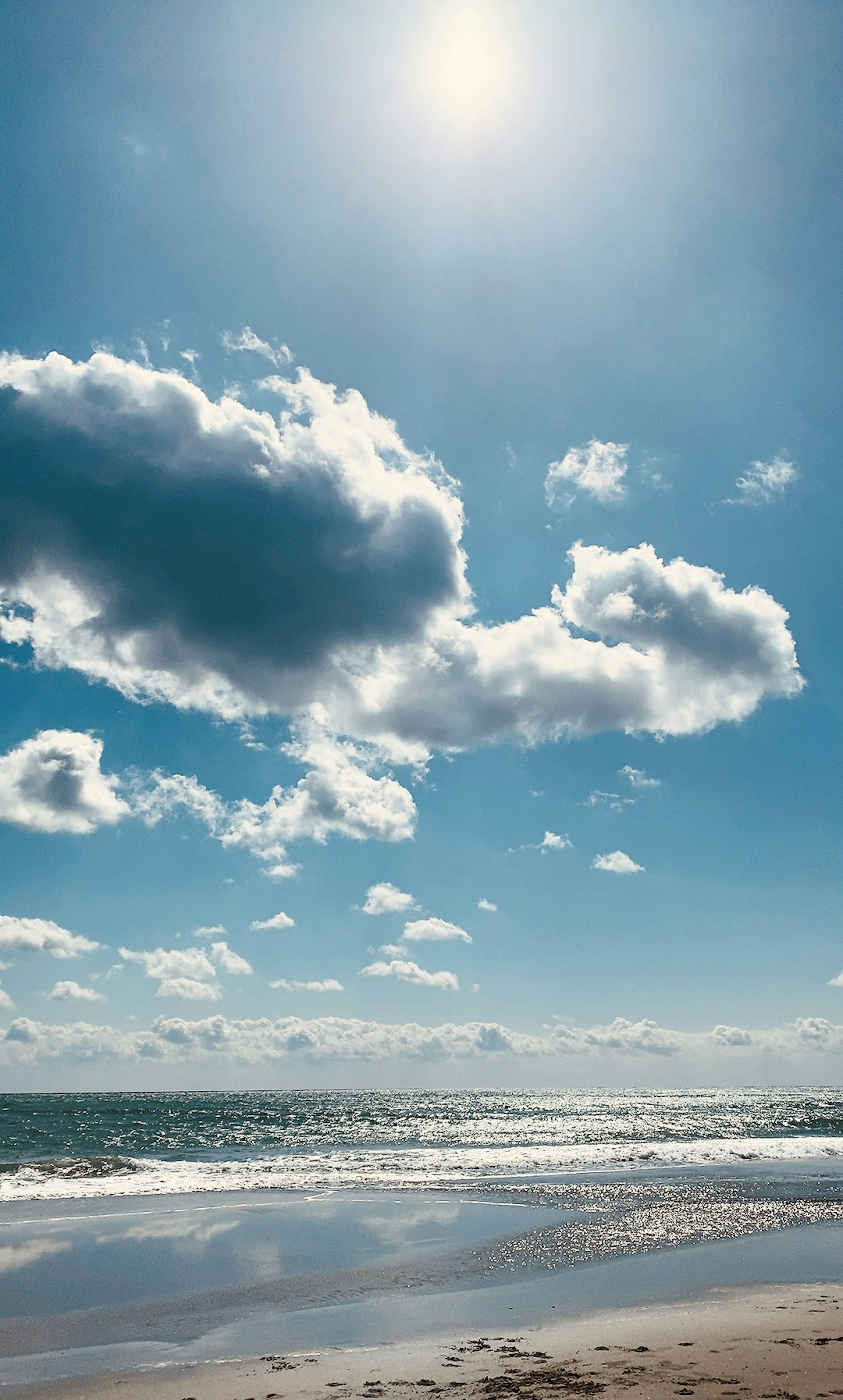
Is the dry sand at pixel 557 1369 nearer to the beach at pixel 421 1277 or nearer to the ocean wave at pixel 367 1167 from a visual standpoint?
the beach at pixel 421 1277

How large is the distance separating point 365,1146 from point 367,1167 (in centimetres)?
1597

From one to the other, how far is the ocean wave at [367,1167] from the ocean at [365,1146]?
0.57 ft

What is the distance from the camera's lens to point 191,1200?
3192cm

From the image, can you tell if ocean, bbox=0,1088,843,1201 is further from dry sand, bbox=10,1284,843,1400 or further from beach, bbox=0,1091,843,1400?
dry sand, bbox=10,1284,843,1400

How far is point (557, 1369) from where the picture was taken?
11914mm

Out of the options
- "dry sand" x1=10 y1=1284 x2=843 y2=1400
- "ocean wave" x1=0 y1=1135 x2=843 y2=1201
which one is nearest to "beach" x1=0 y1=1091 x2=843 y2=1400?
"dry sand" x1=10 y1=1284 x2=843 y2=1400

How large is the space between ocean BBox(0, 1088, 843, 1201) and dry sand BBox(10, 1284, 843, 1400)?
976 inches

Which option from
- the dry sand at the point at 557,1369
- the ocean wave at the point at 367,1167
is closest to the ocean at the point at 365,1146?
the ocean wave at the point at 367,1167

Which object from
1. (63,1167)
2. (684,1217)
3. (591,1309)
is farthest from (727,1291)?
(63,1167)

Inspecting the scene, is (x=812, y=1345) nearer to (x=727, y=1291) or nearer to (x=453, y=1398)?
(x=727, y=1291)

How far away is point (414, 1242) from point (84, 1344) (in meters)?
11.3

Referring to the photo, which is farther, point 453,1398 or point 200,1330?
point 200,1330

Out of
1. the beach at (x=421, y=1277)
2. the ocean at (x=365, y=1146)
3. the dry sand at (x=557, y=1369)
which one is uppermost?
the dry sand at (x=557, y=1369)

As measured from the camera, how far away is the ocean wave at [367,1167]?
120ft
